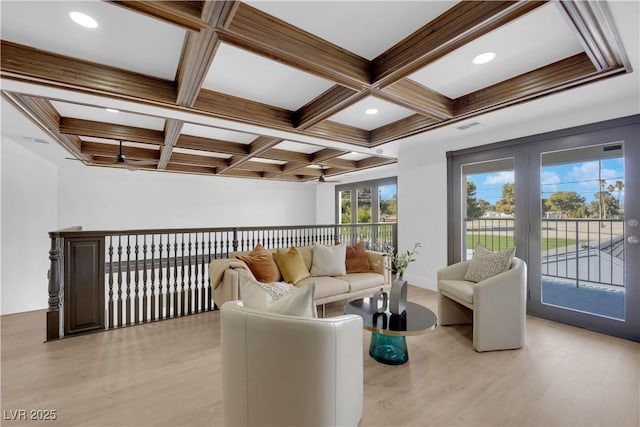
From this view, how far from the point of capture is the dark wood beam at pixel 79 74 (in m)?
2.08

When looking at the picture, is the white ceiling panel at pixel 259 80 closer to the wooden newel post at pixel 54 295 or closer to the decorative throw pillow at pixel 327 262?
the decorative throw pillow at pixel 327 262

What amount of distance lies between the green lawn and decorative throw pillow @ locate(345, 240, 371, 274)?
164 centimetres

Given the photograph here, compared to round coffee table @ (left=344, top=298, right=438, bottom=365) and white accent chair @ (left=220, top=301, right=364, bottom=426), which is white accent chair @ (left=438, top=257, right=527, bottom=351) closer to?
round coffee table @ (left=344, top=298, right=438, bottom=365)

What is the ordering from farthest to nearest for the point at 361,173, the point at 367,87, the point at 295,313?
the point at 361,173, the point at 367,87, the point at 295,313

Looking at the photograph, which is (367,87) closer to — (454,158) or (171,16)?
(171,16)

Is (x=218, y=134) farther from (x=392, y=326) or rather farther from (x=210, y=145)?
(x=392, y=326)

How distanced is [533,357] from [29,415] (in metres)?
3.85

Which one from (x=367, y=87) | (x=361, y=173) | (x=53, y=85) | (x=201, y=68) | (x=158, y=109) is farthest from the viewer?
(x=361, y=173)

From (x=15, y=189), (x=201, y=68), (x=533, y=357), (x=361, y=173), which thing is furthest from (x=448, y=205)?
(x=15, y=189)

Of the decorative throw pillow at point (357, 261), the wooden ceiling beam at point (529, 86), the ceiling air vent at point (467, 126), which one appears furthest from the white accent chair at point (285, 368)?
the ceiling air vent at point (467, 126)

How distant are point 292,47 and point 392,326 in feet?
7.18

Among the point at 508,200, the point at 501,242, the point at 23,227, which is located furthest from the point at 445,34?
the point at 23,227

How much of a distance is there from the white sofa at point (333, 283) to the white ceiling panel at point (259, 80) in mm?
1897

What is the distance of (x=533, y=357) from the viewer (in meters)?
2.51
